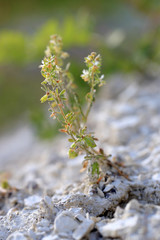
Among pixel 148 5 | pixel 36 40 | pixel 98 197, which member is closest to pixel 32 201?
pixel 98 197

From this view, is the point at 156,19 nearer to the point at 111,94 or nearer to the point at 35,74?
the point at 111,94

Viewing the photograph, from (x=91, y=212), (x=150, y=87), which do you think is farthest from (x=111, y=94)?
(x=91, y=212)

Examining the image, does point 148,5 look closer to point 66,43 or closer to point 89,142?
point 66,43

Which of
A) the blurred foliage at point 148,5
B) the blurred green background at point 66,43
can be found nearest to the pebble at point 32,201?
the blurred green background at point 66,43

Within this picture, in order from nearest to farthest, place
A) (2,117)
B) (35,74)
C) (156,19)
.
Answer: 1. (156,19)
2. (2,117)
3. (35,74)

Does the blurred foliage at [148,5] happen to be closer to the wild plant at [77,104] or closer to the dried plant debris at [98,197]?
the dried plant debris at [98,197]

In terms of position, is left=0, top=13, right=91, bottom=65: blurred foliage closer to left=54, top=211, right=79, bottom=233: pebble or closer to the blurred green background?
the blurred green background
